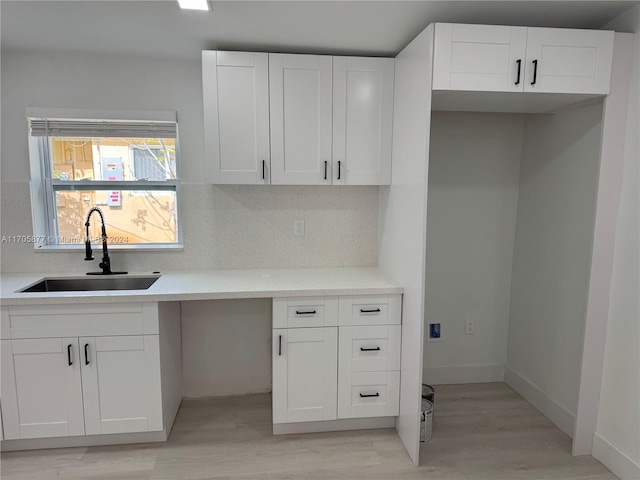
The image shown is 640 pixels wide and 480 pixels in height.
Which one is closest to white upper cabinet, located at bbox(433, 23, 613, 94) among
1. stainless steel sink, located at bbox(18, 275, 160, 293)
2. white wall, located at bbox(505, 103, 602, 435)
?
white wall, located at bbox(505, 103, 602, 435)

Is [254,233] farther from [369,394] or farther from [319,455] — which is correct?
[319,455]

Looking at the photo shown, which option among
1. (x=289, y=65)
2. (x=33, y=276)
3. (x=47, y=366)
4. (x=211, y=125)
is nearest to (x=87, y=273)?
(x=33, y=276)

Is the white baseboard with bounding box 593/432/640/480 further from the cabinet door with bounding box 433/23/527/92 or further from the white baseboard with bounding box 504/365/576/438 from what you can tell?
the cabinet door with bounding box 433/23/527/92

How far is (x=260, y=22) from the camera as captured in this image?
204 cm

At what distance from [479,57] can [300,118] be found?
1024mm

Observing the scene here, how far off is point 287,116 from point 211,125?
45 centimetres

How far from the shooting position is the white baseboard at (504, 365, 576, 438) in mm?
2448

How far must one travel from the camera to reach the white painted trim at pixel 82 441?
2223 millimetres

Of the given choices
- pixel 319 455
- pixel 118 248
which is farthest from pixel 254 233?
pixel 319 455

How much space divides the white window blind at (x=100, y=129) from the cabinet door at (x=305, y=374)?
1.53 meters

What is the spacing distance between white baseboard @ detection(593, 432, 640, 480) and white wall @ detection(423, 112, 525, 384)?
35.7 inches

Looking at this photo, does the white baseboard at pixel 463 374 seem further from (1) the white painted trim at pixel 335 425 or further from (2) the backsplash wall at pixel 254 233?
(2) the backsplash wall at pixel 254 233

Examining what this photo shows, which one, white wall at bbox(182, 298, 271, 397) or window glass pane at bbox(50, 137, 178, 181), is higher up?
window glass pane at bbox(50, 137, 178, 181)

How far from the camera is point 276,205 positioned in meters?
2.77
